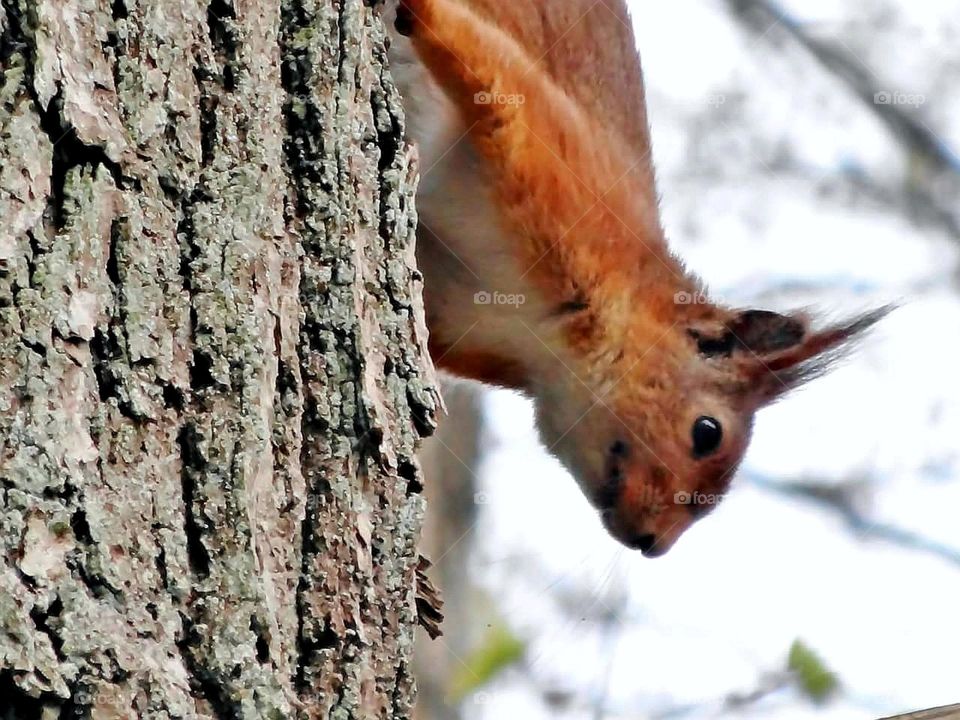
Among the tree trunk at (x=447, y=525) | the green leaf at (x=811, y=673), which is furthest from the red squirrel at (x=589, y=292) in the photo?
the tree trunk at (x=447, y=525)

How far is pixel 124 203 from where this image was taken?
114 centimetres

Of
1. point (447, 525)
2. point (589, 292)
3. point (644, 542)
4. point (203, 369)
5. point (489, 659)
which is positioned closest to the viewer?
point (203, 369)

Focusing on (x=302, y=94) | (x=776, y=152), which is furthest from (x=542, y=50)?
(x=776, y=152)

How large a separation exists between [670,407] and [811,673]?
3.28 ft

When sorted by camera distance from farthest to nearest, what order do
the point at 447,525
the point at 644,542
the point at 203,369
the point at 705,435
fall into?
1. the point at 447,525
2. the point at 705,435
3. the point at 644,542
4. the point at 203,369

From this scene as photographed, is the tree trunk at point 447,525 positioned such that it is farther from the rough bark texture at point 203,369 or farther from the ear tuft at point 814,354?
the rough bark texture at point 203,369

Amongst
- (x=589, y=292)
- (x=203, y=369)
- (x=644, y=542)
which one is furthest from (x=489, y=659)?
(x=203, y=369)

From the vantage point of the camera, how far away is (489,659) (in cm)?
312

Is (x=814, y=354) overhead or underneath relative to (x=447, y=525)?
overhead

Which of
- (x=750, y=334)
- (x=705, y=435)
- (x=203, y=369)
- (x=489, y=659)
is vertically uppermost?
(x=750, y=334)

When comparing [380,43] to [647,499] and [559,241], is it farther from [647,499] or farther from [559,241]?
[647,499]

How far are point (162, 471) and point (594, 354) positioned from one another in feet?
5.58

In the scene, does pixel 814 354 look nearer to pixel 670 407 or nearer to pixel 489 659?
pixel 670 407

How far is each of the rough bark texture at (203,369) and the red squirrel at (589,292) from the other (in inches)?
38.7
